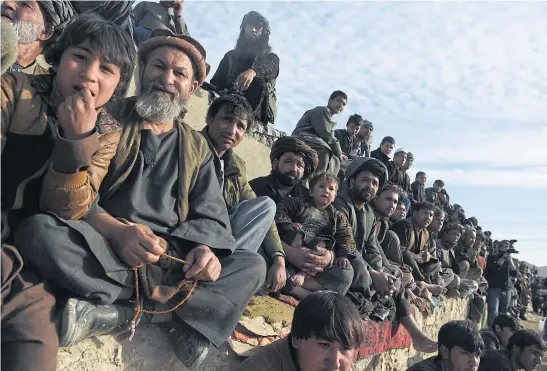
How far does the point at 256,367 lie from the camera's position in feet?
7.06

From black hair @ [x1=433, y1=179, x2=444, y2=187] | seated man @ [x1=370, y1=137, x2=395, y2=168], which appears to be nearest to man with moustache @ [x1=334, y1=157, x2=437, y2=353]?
seated man @ [x1=370, y1=137, x2=395, y2=168]

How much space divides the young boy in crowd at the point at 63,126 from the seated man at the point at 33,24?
0.72 meters

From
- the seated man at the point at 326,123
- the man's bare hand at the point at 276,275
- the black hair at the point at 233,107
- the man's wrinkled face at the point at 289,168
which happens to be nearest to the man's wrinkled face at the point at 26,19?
the black hair at the point at 233,107

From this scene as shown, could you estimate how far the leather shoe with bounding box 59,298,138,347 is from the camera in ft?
5.36

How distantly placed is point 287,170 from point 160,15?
2.83m

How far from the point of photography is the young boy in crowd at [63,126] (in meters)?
1.62

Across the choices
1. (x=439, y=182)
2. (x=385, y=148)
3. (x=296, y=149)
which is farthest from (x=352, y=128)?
(x=439, y=182)

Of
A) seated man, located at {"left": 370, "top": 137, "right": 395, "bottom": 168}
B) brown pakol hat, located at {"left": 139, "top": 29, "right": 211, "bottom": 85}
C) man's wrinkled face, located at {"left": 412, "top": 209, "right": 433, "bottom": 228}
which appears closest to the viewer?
brown pakol hat, located at {"left": 139, "top": 29, "right": 211, "bottom": 85}

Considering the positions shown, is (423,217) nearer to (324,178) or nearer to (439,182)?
(324,178)

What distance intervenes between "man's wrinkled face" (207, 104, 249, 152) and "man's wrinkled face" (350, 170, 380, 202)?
6.23 ft

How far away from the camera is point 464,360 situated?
3615 millimetres

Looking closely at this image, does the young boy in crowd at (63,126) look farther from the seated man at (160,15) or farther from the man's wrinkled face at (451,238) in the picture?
the man's wrinkled face at (451,238)

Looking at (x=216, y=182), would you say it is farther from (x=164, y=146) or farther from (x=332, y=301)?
Answer: (x=332, y=301)

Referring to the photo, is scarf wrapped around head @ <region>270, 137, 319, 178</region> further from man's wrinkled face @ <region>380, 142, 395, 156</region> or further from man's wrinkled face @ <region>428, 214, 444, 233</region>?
man's wrinkled face @ <region>380, 142, 395, 156</region>
